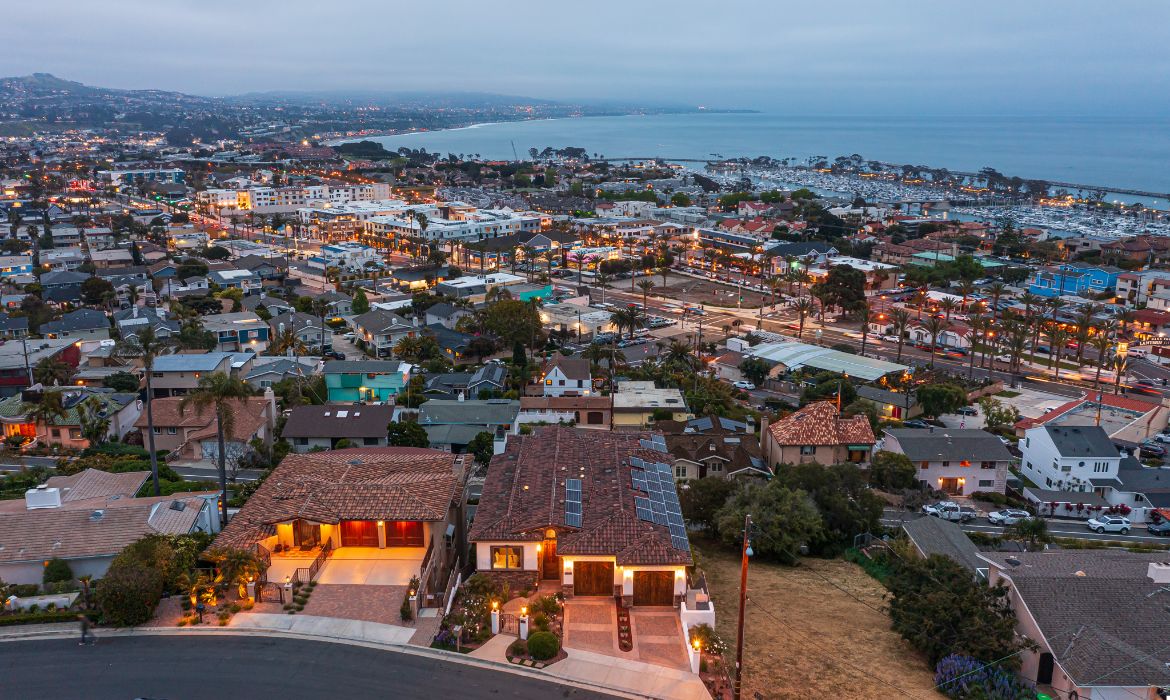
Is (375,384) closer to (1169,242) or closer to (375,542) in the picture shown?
(375,542)

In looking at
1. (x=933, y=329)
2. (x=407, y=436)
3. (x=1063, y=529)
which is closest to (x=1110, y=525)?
(x=1063, y=529)

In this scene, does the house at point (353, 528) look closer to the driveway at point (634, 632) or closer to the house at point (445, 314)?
the driveway at point (634, 632)

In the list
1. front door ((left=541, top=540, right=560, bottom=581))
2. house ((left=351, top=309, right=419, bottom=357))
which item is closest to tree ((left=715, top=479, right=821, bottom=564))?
front door ((left=541, top=540, right=560, bottom=581))

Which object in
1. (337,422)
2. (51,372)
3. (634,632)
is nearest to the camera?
(634,632)

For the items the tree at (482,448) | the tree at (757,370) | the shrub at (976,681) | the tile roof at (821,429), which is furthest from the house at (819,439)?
the shrub at (976,681)

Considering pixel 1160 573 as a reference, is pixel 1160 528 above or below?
below

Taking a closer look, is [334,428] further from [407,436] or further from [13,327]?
[13,327]

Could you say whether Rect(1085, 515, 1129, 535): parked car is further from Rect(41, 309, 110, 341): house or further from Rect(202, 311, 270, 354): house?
Rect(41, 309, 110, 341): house
